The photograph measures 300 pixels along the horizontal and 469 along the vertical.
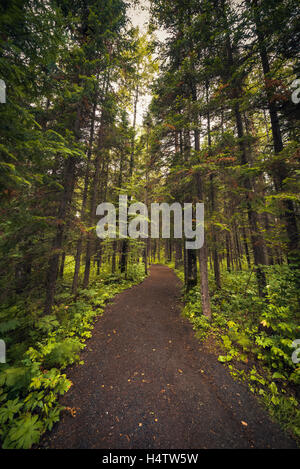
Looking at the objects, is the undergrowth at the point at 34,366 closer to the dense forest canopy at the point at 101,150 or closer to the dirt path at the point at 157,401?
the dense forest canopy at the point at 101,150

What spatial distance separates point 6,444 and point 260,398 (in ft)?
15.8

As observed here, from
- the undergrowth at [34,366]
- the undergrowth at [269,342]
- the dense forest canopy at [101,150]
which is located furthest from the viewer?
the dense forest canopy at [101,150]

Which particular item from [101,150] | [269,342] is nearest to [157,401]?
[269,342]

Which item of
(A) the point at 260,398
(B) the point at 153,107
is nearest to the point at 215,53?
(B) the point at 153,107

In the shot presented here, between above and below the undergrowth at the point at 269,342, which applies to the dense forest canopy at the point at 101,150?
above

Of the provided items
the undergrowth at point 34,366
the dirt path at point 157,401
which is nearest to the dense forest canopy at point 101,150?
the undergrowth at point 34,366

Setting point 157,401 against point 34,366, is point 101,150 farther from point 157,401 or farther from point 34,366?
point 157,401

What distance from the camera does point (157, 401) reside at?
11.0 feet

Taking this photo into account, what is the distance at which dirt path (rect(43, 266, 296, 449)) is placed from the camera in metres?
2.68

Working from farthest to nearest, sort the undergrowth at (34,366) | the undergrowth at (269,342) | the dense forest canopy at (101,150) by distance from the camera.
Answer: the dense forest canopy at (101,150), the undergrowth at (269,342), the undergrowth at (34,366)

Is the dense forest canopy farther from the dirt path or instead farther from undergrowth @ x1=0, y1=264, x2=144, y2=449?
the dirt path

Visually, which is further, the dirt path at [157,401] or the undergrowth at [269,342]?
the undergrowth at [269,342]

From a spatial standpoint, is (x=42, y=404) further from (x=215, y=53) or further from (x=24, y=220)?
(x=215, y=53)

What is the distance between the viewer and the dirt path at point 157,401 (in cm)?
268
